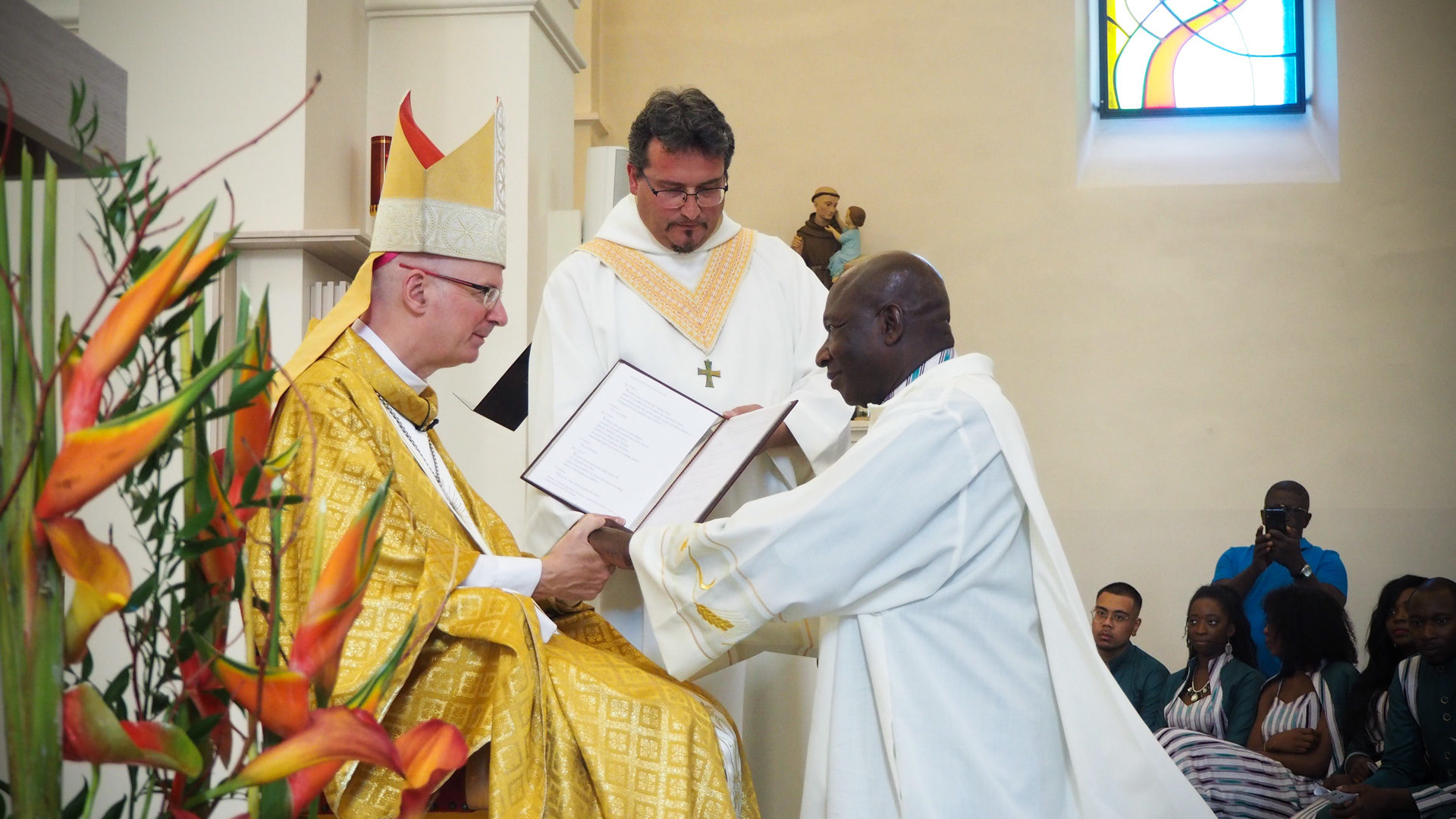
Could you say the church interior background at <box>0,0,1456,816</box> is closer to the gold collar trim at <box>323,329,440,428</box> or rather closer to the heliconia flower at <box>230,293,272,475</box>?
the gold collar trim at <box>323,329,440,428</box>

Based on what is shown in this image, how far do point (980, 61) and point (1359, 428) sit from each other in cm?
336

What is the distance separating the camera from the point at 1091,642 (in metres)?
2.68

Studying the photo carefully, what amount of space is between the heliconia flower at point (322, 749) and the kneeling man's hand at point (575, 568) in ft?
6.53

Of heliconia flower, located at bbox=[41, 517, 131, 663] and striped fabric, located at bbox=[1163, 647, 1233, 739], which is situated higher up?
heliconia flower, located at bbox=[41, 517, 131, 663]

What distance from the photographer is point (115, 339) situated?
0.91 m

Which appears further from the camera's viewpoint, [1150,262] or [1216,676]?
[1150,262]

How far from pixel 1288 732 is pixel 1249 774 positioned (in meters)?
0.28

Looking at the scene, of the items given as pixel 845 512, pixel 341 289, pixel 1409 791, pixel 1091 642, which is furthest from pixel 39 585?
pixel 1409 791

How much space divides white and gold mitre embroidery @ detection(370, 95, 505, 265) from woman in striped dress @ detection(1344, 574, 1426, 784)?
3659mm

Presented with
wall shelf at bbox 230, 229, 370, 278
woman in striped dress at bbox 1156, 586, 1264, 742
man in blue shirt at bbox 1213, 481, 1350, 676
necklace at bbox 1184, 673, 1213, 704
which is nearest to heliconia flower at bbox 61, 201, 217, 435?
wall shelf at bbox 230, 229, 370, 278

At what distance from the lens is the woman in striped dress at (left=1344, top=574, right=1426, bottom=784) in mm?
5078

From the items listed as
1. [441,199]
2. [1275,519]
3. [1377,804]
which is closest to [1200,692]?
[1377,804]

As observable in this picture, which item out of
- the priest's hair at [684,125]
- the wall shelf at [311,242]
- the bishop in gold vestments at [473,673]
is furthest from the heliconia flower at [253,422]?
the wall shelf at [311,242]

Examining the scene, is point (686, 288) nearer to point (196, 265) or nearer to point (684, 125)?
point (684, 125)
